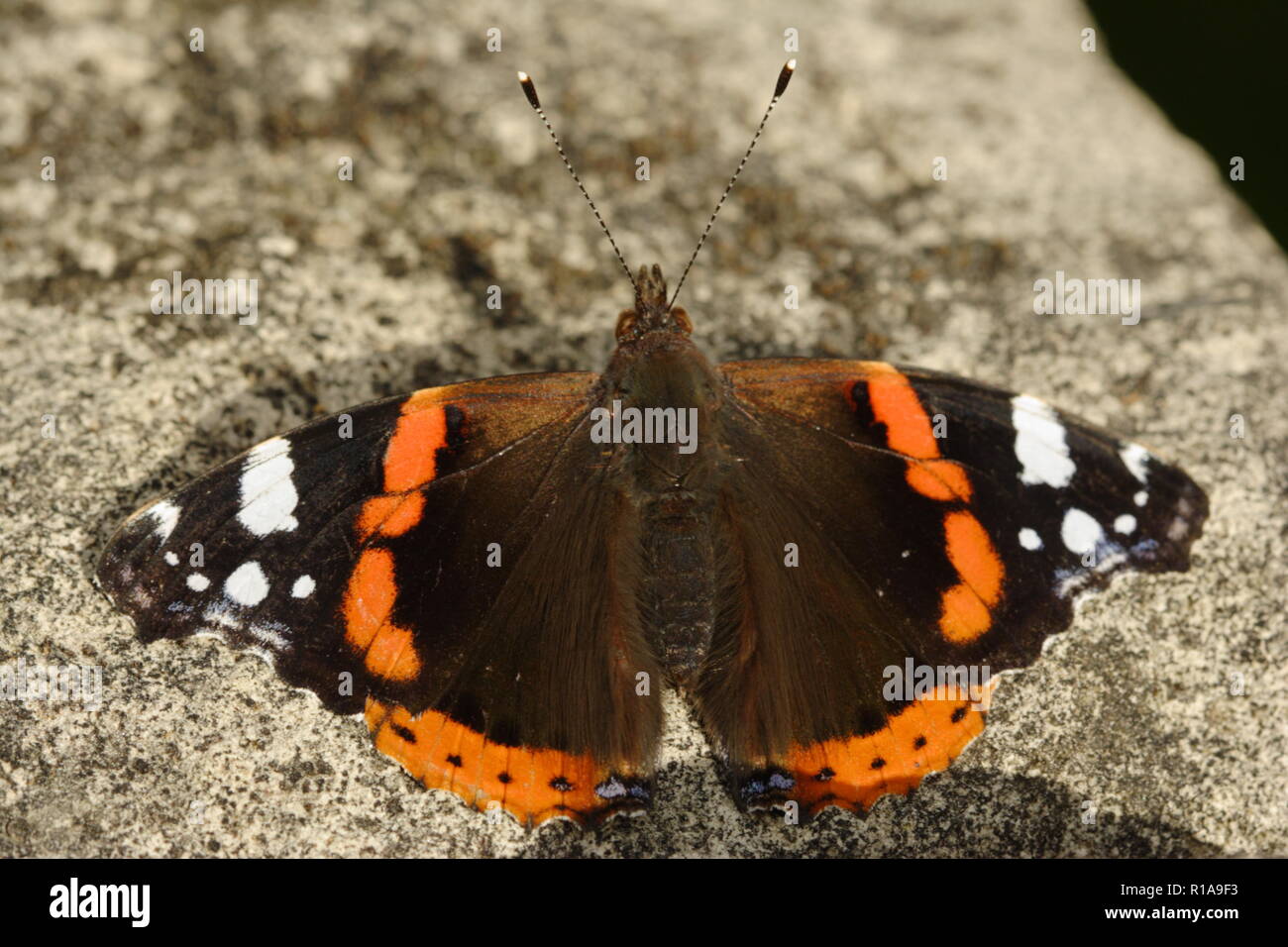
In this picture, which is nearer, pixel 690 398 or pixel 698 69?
pixel 690 398

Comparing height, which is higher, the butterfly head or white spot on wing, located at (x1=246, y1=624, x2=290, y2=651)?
the butterfly head

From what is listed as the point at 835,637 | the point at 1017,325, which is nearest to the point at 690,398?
the point at 835,637

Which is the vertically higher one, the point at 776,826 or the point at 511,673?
the point at 511,673

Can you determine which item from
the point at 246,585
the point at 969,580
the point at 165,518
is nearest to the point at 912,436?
the point at 969,580

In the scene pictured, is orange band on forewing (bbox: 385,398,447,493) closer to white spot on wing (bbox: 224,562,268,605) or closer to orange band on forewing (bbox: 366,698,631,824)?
white spot on wing (bbox: 224,562,268,605)

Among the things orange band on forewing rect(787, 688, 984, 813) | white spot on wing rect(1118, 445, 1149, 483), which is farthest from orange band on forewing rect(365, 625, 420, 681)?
white spot on wing rect(1118, 445, 1149, 483)

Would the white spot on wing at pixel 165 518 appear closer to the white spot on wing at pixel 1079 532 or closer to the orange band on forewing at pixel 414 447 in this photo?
the orange band on forewing at pixel 414 447

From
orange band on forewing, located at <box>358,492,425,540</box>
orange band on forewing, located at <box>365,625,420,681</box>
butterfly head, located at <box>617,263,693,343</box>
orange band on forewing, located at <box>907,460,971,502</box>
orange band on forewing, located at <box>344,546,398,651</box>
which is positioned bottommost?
orange band on forewing, located at <box>365,625,420,681</box>
